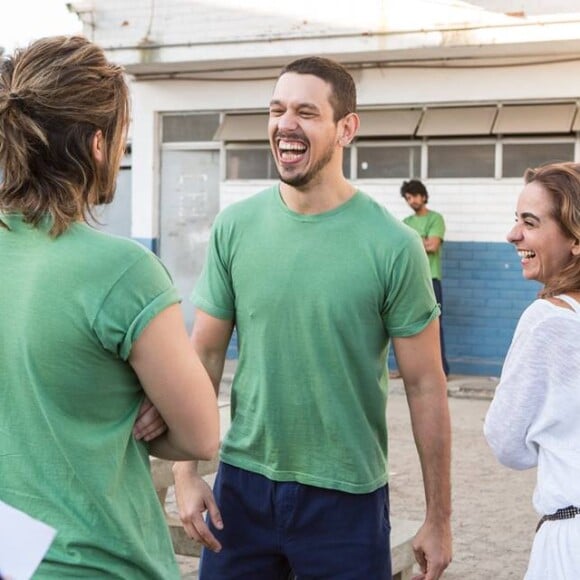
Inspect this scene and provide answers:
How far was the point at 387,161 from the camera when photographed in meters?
14.0

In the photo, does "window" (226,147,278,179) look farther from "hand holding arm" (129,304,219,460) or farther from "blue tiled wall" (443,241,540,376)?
"hand holding arm" (129,304,219,460)

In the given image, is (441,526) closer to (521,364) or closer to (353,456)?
(353,456)

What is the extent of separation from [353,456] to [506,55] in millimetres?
10497

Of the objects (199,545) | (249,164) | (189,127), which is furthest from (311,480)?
(189,127)

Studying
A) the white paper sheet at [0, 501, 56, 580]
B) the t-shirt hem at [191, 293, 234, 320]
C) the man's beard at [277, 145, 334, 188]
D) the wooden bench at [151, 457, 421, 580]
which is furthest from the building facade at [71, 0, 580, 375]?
the white paper sheet at [0, 501, 56, 580]

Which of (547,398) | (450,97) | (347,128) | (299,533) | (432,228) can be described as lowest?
(299,533)

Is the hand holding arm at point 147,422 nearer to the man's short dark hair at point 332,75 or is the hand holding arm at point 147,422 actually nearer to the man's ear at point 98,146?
the man's ear at point 98,146

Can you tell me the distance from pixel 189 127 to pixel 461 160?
375cm

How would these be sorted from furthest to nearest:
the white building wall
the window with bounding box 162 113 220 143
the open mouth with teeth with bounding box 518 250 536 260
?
the window with bounding box 162 113 220 143 < the white building wall < the open mouth with teeth with bounding box 518 250 536 260

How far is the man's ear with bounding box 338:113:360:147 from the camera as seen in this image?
341 centimetres

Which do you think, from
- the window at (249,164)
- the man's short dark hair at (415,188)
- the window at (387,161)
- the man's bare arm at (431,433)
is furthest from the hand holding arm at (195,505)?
the window at (249,164)

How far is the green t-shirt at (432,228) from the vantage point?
496 inches

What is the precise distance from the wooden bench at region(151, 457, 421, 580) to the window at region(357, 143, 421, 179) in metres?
8.73

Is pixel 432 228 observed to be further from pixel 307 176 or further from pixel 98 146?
pixel 98 146
